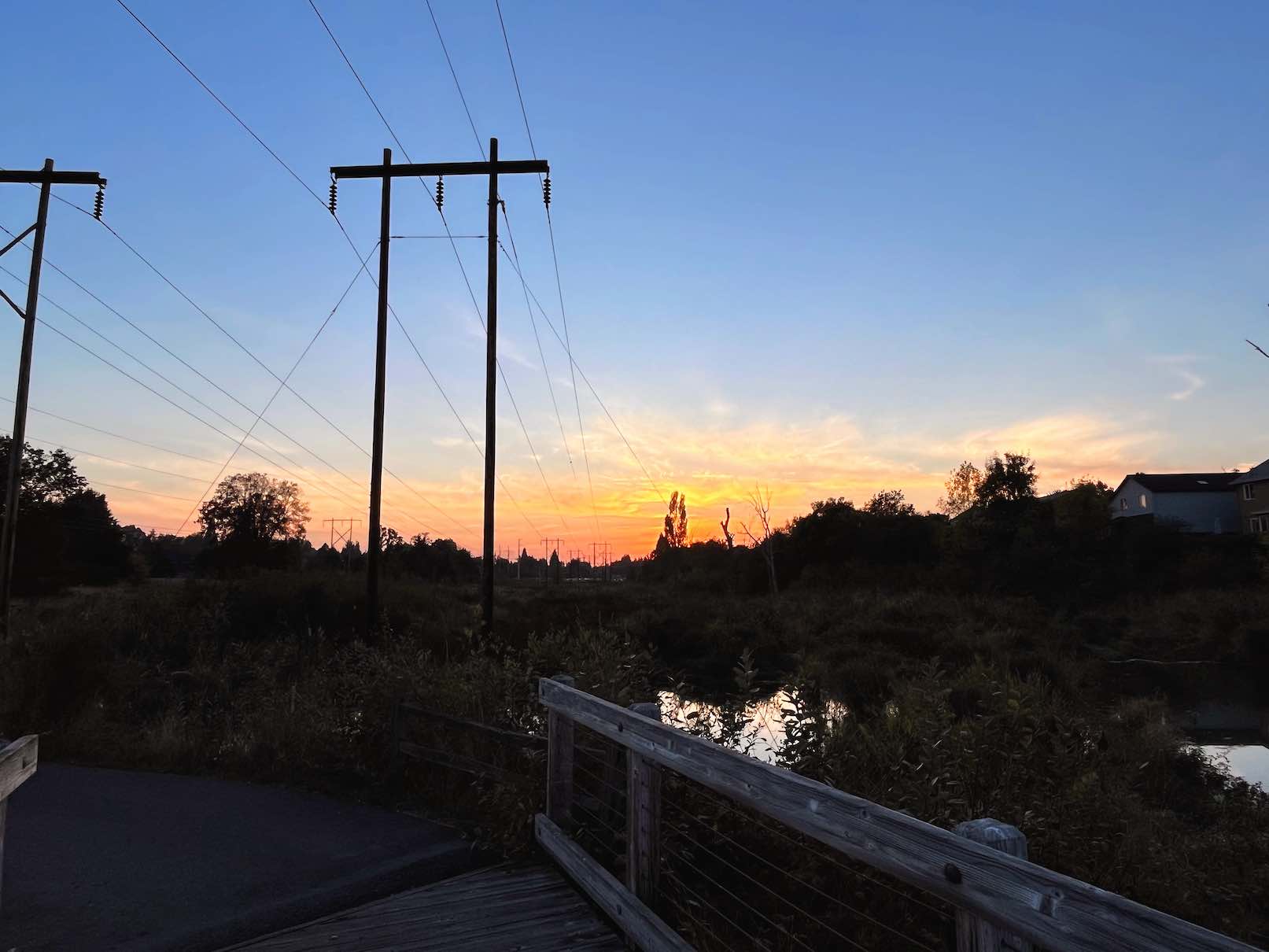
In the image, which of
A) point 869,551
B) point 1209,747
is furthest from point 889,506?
point 1209,747

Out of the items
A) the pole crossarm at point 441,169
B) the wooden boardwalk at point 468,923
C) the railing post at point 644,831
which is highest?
the pole crossarm at point 441,169

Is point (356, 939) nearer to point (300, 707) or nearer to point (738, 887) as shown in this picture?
point (738, 887)

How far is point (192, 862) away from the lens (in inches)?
247

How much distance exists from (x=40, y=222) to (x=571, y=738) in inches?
817

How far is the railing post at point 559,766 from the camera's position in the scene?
5871mm

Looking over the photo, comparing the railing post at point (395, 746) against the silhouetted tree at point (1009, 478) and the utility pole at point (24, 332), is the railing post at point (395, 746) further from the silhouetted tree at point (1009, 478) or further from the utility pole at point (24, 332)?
the silhouetted tree at point (1009, 478)

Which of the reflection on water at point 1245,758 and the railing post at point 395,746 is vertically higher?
the railing post at point 395,746

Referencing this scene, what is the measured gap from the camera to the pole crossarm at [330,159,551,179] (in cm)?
1672

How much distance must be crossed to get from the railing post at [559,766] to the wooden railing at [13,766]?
9.84 ft

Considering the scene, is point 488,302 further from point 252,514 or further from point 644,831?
point 252,514

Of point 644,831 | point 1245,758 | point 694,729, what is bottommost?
point 1245,758

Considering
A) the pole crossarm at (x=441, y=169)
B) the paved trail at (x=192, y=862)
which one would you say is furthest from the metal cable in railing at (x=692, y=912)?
the pole crossarm at (x=441, y=169)

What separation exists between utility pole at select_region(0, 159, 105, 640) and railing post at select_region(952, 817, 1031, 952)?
20.9 meters

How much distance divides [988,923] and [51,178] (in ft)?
78.2
